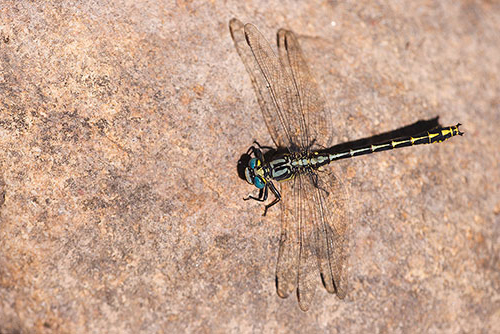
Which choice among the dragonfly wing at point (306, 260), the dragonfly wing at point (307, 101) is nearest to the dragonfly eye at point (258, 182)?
the dragonfly wing at point (306, 260)

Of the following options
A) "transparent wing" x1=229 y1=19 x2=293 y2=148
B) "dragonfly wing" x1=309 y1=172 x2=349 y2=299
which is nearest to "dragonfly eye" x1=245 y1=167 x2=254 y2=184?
"transparent wing" x1=229 y1=19 x2=293 y2=148

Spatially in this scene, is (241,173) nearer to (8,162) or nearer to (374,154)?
(374,154)

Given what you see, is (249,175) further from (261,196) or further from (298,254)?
(298,254)

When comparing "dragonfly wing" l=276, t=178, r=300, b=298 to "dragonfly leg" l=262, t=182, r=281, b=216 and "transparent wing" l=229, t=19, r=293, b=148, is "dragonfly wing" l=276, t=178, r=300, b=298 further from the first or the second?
"transparent wing" l=229, t=19, r=293, b=148

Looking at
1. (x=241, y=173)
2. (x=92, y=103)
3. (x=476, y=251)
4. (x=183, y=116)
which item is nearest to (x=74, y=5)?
(x=92, y=103)

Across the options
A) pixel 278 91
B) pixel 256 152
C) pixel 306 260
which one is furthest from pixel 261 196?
pixel 278 91

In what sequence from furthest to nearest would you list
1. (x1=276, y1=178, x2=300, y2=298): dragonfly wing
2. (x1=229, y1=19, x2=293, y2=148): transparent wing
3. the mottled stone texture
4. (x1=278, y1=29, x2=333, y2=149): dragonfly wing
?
(x1=278, y1=29, x2=333, y2=149): dragonfly wing < (x1=229, y1=19, x2=293, y2=148): transparent wing < (x1=276, y1=178, x2=300, y2=298): dragonfly wing < the mottled stone texture
